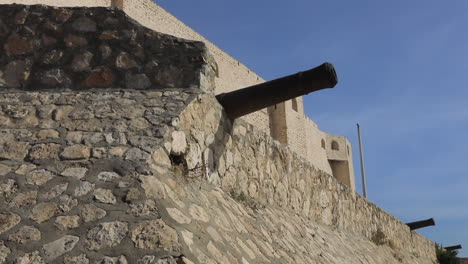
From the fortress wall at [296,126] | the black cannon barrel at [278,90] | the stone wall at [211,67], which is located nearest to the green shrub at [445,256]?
the stone wall at [211,67]

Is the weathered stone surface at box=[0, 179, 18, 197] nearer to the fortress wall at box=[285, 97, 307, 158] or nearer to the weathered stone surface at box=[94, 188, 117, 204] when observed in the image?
the weathered stone surface at box=[94, 188, 117, 204]

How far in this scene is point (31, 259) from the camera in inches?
111

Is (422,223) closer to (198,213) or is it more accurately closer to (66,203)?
(198,213)

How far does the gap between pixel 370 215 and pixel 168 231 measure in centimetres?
642

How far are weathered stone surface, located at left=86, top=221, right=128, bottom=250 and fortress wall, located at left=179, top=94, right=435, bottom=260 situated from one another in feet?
3.50

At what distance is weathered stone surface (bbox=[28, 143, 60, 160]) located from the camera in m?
3.49

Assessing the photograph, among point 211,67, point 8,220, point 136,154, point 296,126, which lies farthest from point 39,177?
point 296,126

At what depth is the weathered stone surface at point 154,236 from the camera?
9.36 feet

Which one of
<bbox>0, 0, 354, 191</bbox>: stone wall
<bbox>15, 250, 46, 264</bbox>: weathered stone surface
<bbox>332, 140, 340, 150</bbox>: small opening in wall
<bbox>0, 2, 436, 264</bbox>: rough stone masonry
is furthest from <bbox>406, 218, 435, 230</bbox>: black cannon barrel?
<bbox>332, 140, 340, 150</bbox>: small opening in wall

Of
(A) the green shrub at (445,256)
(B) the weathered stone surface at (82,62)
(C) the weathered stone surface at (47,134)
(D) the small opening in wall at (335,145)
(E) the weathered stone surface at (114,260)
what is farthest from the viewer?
(D) the small opening in wall at (335,145)

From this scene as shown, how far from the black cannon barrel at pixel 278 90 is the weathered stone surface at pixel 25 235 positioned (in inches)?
80.5

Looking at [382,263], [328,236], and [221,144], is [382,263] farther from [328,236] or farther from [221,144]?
[221,144]

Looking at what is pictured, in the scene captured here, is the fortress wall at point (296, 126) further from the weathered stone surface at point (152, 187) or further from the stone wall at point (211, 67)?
the weathered stone surface at point (152, 187)

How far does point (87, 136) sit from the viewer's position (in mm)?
3648
